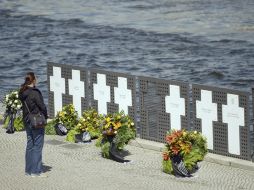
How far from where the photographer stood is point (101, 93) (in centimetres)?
1872

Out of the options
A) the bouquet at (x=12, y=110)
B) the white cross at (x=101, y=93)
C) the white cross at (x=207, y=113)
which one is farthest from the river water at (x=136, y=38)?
the white cross at (x=207, y=113)

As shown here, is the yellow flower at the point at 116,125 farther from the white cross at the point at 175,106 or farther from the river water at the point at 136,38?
the river water at the point at 136,38

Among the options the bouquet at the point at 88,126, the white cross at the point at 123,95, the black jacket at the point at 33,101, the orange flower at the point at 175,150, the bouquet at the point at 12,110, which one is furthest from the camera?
the bouquet at the point at 12,110

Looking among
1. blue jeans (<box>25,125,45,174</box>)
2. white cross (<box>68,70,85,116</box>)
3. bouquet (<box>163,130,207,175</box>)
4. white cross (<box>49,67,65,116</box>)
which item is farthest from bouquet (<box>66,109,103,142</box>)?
bouquet (<box>163,130,207,175</box>)

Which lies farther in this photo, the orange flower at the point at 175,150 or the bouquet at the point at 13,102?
the bouquet at the point at 13,102

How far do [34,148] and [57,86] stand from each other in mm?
5383

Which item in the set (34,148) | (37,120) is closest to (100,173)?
(34,148)

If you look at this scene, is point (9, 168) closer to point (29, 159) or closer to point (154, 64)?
point (29, 159)

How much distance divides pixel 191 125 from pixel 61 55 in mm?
25908

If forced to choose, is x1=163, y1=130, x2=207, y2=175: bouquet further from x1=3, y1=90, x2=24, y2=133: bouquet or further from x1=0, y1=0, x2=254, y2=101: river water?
x1=0, y1=0, x2=254, y2=101: river water

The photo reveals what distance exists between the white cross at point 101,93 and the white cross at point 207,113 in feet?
8.87

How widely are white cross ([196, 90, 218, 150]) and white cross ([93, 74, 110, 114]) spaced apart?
8.87 ft

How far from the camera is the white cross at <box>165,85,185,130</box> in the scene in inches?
671

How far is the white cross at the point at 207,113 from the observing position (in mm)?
16344
